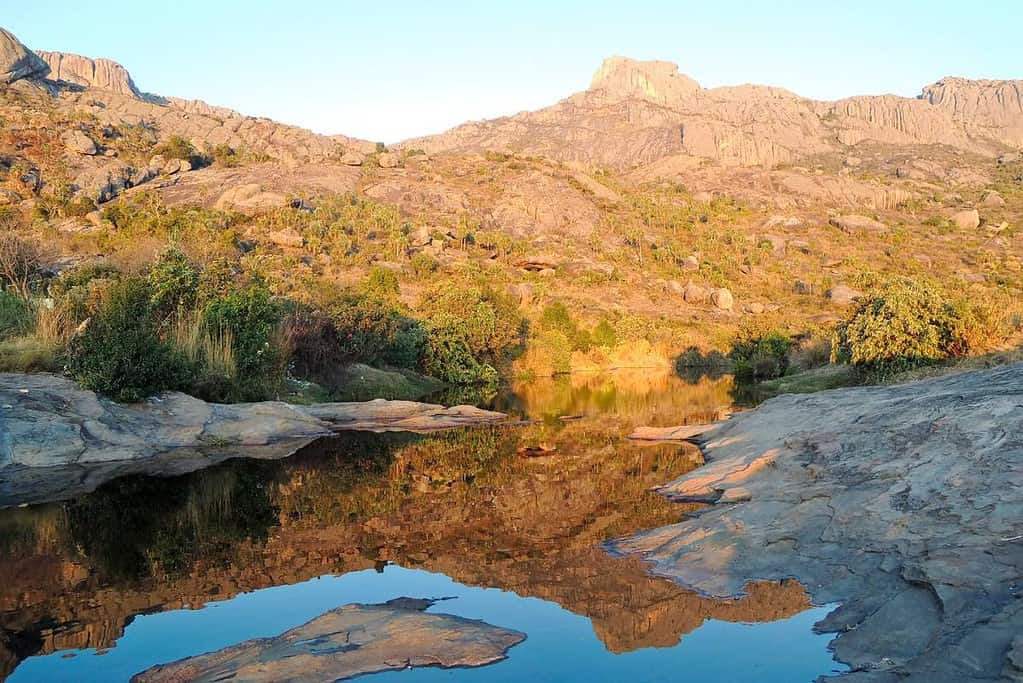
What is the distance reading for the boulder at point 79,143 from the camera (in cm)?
8650

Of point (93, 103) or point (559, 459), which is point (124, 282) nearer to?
point (559, 459)

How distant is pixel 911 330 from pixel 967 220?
98.3 m

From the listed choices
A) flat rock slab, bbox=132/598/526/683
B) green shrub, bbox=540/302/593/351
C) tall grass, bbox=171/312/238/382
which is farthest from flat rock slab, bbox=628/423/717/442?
green shrub, bbox=540/302/593/351

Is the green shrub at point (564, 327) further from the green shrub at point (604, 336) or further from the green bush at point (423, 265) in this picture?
the green bush at point (423, 265)

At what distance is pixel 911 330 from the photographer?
97.3 ft

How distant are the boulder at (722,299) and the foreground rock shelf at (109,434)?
6552 cm

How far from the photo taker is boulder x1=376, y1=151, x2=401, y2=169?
4508 inches

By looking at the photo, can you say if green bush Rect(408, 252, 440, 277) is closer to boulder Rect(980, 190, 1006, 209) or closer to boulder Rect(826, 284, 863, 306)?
boulder Rect(826, 284, 863, 306)

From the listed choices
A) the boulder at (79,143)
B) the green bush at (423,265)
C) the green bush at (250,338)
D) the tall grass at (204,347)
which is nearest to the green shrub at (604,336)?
the green bush at (423,265)

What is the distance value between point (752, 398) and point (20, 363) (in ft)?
102

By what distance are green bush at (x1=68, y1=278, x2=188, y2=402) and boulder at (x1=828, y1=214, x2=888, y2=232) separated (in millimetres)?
107417

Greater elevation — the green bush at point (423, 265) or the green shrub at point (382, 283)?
the green bush at point (423, 265)

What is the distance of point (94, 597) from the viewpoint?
9.43 metres

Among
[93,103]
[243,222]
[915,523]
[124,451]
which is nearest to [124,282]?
[124,451]
